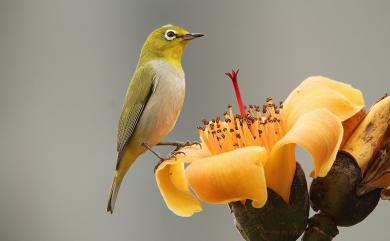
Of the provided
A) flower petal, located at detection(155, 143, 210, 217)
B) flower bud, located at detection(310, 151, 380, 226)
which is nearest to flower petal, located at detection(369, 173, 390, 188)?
flower bud, located at detection(310, 151, 380, 226)

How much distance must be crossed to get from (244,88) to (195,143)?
11.7 feet

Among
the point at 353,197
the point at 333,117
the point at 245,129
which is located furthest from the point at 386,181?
the point at 245,129

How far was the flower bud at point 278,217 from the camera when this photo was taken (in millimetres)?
1412

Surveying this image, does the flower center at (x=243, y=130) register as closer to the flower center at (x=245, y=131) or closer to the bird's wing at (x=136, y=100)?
the flower center at (x=245, y=131)

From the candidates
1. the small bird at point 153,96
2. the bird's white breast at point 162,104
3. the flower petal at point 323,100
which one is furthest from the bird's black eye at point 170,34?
the flower petal at point 323,100

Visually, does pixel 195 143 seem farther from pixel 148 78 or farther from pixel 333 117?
pixel 148 78

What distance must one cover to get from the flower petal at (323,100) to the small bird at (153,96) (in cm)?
83

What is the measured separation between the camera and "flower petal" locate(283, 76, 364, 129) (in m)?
1.47

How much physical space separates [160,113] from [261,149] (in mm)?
1159

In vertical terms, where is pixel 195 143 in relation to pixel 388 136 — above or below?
below

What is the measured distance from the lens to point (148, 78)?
2691 mm

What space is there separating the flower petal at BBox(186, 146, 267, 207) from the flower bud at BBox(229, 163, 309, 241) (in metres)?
0.09

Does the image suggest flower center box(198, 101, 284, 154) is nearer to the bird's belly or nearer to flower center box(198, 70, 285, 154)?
flower center box(198, 70, 285, 154)

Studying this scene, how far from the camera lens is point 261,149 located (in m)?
1.34
